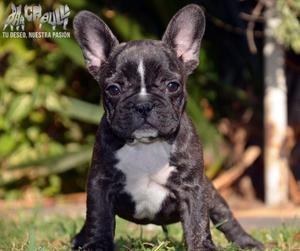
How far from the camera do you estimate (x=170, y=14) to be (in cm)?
845

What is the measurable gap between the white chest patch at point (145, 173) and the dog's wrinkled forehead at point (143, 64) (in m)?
0.37

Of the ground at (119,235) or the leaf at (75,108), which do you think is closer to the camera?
the ground at (119,235)

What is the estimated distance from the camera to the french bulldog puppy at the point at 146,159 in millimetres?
4410

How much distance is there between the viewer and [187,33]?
489cm

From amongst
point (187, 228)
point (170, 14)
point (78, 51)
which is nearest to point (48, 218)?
point (78, 51)

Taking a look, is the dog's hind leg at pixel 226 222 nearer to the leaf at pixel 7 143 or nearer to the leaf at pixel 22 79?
the leaf at pixel 22 79

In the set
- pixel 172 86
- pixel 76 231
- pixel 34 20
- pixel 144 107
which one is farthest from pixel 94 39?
pixel 34 20

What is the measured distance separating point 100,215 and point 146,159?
390 millimetres

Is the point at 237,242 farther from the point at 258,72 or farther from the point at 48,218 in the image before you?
the point at 258,72

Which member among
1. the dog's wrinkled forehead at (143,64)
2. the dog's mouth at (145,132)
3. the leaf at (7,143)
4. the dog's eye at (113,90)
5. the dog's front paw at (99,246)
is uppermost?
the leaf at (7,143)

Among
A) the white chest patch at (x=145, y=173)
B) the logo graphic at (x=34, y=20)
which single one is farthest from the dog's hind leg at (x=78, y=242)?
the logo graphic at (x=34, y=20)

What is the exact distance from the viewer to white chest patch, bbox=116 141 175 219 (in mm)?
4504

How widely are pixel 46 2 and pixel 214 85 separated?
208 centimetres

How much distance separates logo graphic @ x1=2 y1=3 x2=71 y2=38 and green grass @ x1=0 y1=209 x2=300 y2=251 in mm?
1860
